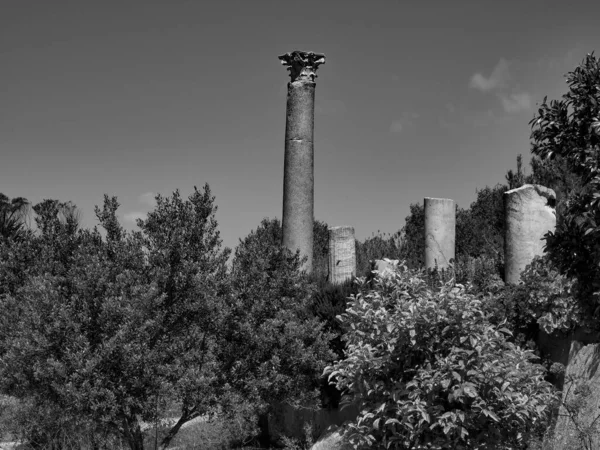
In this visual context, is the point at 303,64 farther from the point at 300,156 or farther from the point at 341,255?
the point at 341,255

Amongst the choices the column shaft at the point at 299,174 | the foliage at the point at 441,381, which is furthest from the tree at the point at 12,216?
the foliage at the point at 441,381

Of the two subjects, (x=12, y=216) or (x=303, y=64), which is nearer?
(x=303, y=64)

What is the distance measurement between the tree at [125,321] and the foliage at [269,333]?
33 cm

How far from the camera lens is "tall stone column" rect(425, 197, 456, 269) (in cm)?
1384

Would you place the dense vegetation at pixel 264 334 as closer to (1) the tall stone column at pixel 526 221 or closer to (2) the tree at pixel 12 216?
(1) the tall stone column at pixel 526 221

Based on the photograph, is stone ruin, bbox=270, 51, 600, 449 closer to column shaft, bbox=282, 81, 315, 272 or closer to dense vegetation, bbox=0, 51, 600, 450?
column shaft, bbox=282, 81, 315, 272

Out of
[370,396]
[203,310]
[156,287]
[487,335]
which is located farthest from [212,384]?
[487,335]

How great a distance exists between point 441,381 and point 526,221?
5762 millimetres

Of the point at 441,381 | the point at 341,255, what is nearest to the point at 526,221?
the point at 341,255

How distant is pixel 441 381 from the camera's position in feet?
20.4

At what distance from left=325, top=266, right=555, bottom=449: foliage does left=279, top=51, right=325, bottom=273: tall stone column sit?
5877 millimetres

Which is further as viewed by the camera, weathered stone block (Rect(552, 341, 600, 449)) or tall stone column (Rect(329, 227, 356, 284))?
tall stone column (Rect(329, 227, 356, 284))

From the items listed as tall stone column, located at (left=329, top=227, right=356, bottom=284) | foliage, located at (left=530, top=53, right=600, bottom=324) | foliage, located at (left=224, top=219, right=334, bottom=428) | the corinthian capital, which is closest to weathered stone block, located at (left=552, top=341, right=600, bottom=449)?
foliage, located at (left=530, top=53, right=600, bottom=324)

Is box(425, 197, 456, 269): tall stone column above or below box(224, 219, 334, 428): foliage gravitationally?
above
